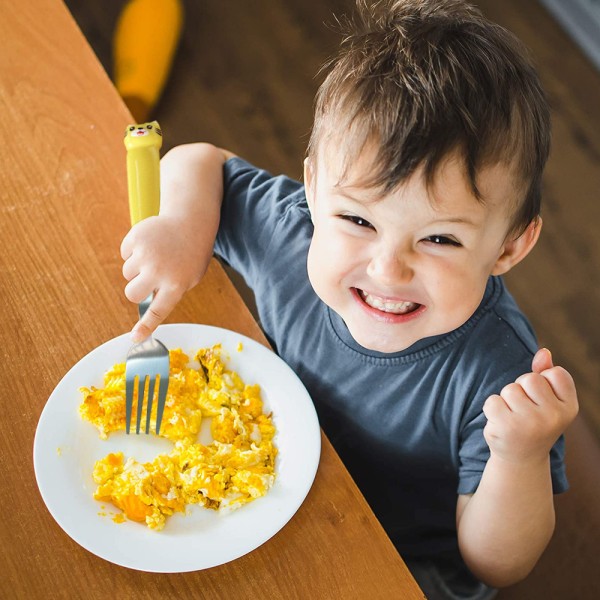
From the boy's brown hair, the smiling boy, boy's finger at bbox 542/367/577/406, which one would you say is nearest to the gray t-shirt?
the smiling boy

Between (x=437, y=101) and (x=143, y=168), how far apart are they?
1.12ft

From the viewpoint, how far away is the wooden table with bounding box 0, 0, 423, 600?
0.83 metres

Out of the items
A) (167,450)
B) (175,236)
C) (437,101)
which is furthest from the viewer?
(175,236)

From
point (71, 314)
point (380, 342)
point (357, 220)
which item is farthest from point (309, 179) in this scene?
point (71, 314)

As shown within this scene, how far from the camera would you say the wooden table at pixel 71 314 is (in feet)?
2.73

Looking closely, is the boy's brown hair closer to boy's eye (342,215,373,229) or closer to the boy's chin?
boy's eye (342,215,373,229)

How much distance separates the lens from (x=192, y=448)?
90 cm

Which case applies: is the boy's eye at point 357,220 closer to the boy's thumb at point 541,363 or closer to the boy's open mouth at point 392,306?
the boy's open mouth at point 392,306

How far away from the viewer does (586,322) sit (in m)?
2.16

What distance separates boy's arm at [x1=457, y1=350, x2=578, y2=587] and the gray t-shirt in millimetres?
48

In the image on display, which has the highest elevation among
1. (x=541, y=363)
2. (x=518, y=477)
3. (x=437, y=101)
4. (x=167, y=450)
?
(x=437, y=101)

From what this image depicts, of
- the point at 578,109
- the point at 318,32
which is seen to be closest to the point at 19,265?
the point at 318,32

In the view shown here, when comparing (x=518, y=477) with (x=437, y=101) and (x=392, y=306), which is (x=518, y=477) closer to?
(x=392, y=306)

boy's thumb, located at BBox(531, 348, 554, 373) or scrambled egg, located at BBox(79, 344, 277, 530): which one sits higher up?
boy's thumb, located at BBox(531, 348, 554, 373)
